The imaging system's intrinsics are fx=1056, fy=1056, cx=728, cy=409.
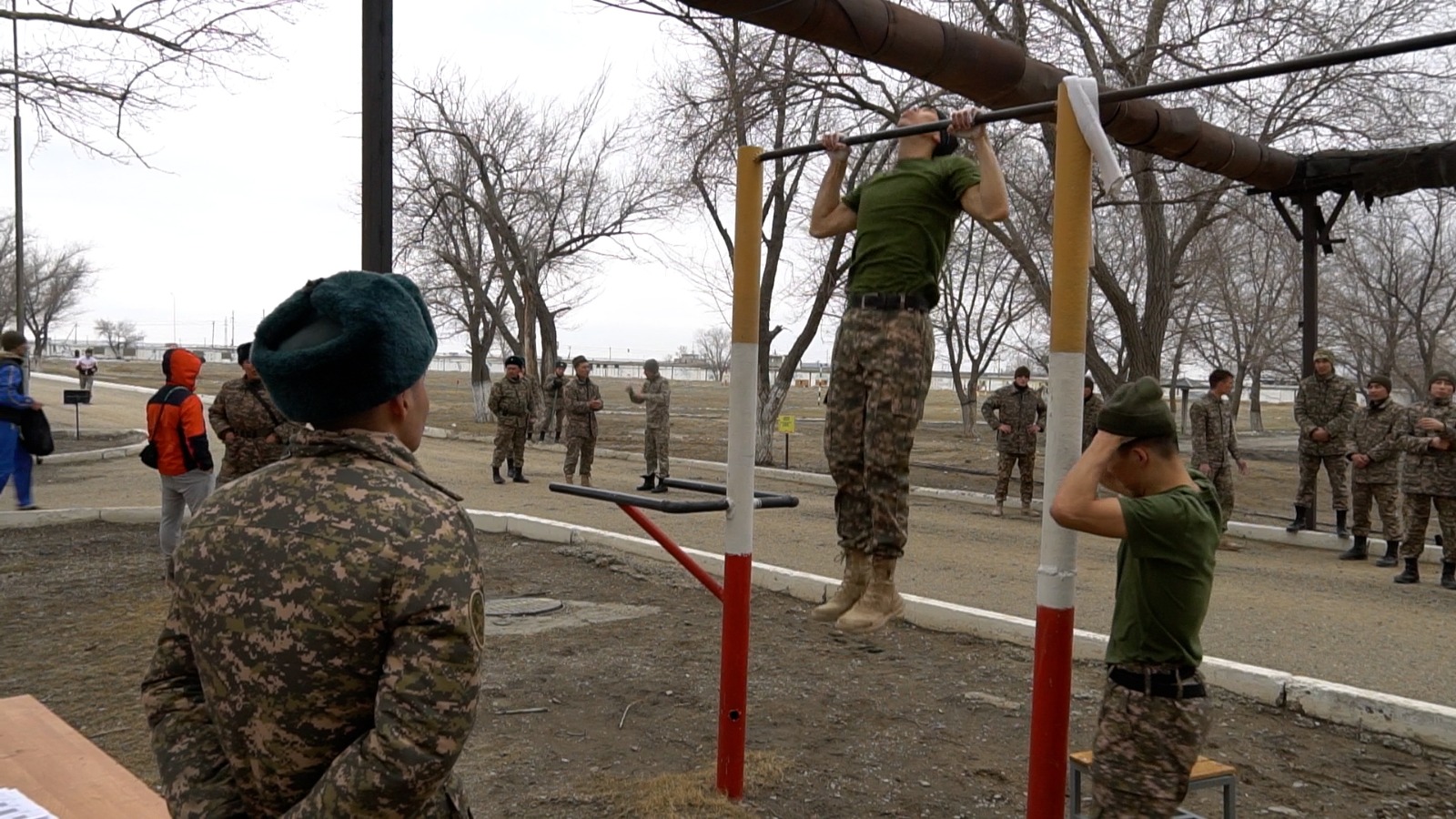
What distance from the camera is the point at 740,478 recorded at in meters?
3.61

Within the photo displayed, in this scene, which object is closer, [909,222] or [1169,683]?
[1169,683]

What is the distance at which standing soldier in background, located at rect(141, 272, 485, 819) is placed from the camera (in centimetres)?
151

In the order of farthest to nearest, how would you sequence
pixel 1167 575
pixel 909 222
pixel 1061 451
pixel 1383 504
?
1. pixel 1383 504
2. pixel 909 222
3. pixel 1167 575
4. pixel 1061 451

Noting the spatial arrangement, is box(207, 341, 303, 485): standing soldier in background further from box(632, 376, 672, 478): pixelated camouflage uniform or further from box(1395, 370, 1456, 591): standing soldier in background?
box(1395, 370, 1456, 591): standing soldier in background

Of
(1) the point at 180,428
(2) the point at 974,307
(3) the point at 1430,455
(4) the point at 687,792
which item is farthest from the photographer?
(2) the point at 974,307

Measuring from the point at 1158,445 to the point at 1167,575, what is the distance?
356 millimetres

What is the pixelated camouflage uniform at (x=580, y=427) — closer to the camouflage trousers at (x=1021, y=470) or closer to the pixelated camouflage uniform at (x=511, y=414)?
the pixelated camouflage uniform at (x=511, y=414)

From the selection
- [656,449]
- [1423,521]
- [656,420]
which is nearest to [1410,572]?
[1423,521]

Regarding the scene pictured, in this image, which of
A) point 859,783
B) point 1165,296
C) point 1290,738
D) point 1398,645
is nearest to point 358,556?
point 859,783

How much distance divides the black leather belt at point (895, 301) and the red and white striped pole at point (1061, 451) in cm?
119

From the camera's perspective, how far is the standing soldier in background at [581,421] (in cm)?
1506

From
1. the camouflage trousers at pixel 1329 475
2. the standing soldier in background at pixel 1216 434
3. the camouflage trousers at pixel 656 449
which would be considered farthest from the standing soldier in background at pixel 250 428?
the camouflage trousers at pixel 1329 475

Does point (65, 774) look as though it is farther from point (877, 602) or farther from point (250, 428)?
point (250, 428)

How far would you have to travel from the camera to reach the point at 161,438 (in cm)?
782
